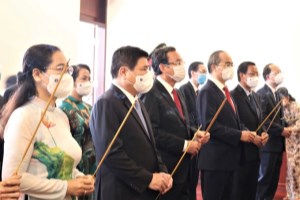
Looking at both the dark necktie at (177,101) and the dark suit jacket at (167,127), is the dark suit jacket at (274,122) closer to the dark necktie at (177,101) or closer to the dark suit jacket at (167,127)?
the dark necktie at (177,101)

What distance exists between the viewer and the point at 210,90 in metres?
3.77

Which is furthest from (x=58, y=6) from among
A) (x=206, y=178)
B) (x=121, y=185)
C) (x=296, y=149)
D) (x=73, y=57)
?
(x=296, y=149)

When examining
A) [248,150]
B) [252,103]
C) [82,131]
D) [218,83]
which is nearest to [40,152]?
[82,131]

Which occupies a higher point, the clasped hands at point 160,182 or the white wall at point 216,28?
the white wall at point 216,28

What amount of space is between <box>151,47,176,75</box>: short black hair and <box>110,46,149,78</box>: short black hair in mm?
738

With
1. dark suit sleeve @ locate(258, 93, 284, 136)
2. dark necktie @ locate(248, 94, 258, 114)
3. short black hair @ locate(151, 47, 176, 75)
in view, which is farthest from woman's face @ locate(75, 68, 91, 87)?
dark suit sleeve @ locate(258, 93, 284, 136)

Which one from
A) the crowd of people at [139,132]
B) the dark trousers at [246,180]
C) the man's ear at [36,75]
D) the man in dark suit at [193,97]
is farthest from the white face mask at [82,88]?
the dark trousers at [246,180]

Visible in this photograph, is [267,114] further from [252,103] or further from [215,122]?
[215,122]

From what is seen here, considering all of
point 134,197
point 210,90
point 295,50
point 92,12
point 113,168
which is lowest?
point 134,197

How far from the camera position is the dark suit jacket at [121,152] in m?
2.40

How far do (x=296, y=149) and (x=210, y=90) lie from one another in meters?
1.43

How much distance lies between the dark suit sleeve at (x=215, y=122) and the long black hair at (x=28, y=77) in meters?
1.96

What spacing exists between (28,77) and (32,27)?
2.24 metres

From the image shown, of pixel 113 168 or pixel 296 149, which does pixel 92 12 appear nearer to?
pixel 296 149
